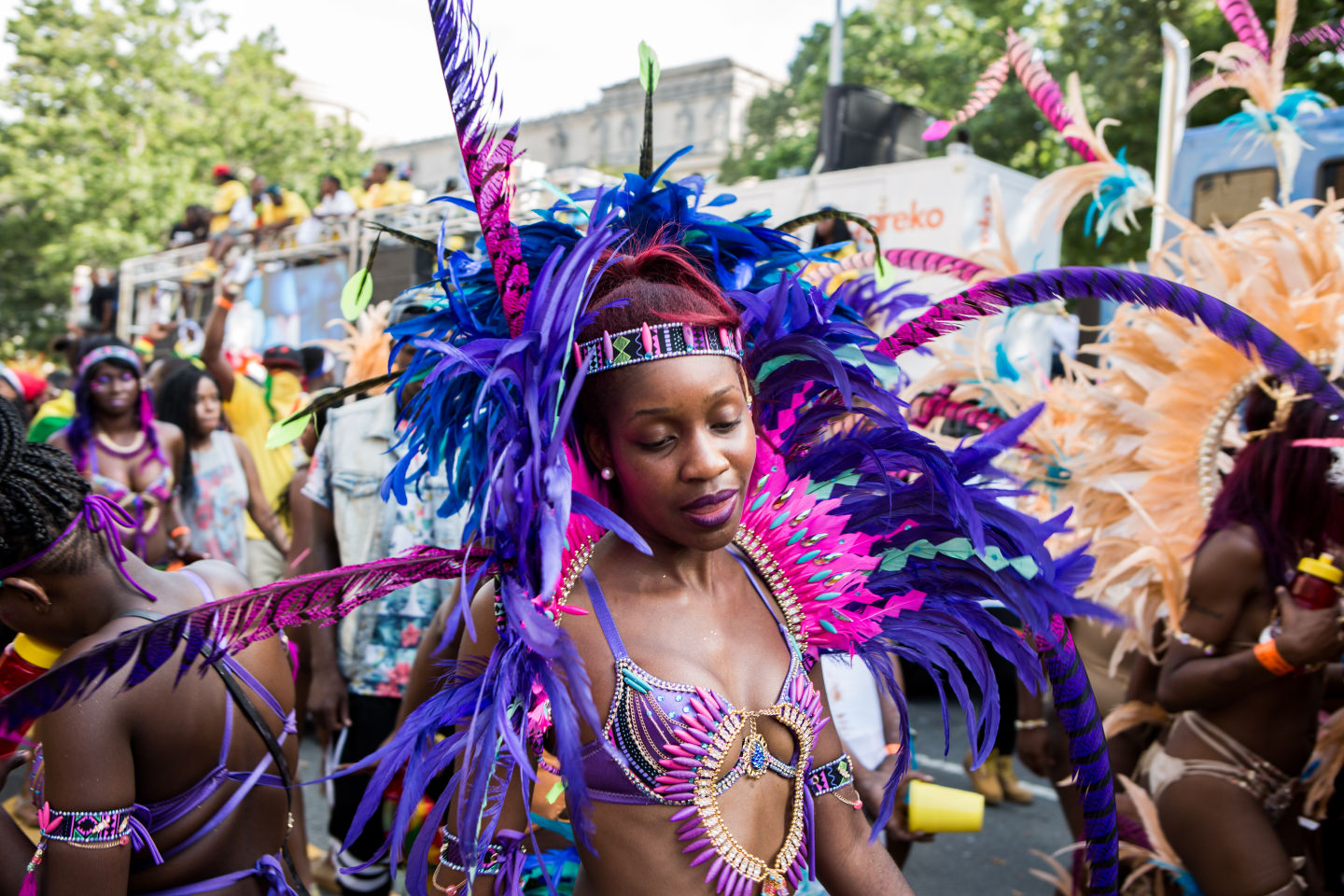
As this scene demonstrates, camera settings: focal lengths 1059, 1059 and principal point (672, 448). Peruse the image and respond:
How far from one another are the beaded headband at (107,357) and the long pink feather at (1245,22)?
14.9 ft

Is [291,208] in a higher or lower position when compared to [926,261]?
higher

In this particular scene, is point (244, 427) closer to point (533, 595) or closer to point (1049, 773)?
point (1049, 773)

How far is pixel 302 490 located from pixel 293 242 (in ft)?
38.4

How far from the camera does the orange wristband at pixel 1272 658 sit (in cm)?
268

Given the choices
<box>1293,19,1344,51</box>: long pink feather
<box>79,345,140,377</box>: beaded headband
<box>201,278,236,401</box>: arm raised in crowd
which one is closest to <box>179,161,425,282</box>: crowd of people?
<box>201,278,236,401</box>: arm raised in crowd

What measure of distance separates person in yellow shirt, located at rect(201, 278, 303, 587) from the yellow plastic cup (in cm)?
353

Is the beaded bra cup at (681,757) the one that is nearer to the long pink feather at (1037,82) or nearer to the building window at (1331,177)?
the long pink feather at (1037,82)

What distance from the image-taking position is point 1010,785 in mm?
5602

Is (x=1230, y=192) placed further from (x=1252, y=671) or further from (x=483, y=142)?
(x=483, y=142)

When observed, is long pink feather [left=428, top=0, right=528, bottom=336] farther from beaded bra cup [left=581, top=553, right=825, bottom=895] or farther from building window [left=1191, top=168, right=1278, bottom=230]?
building window [left=1191, top=168, right=1278, bottom=230]

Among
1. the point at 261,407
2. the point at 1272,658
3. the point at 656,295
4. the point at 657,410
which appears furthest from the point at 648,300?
the point at 261,407

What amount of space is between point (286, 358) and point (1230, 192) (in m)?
6.27

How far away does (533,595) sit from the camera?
4.93 ft

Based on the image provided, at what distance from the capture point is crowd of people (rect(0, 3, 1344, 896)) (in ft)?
4.88
